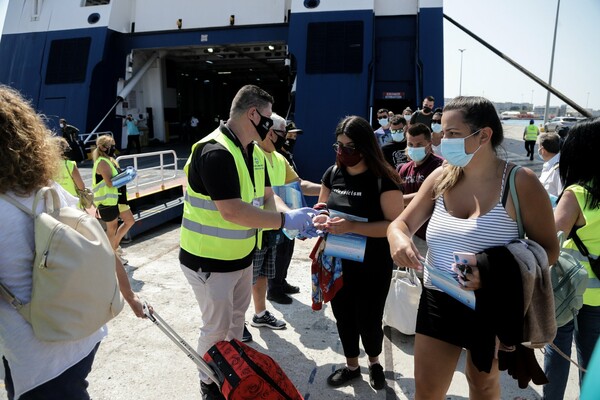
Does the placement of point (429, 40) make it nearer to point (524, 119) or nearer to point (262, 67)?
point (262, 67)

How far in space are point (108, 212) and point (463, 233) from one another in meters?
4.68

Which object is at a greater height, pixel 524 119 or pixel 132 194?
pixel 524 119

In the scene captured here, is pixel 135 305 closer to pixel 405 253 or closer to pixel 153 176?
pixel 405 253

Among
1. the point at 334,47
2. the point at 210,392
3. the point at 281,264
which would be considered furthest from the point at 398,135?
the point at 334,47

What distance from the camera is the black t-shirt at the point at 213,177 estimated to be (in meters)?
2.32

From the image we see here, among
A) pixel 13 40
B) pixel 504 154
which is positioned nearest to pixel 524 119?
pixel 13 40

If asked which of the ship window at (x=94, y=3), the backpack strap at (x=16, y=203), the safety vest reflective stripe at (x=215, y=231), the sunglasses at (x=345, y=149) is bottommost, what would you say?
the safety vest reflective stripe at (x=215, y=231)

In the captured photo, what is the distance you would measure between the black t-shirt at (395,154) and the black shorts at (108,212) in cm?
357

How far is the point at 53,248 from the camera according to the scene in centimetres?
143

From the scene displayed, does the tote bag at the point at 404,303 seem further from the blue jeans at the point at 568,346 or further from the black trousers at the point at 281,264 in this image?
the black trousers at the point at 281,264

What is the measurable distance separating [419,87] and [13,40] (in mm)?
13913

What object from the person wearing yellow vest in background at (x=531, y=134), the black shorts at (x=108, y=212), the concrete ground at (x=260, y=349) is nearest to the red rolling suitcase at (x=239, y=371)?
the concrete ground at (x=260, y=349)

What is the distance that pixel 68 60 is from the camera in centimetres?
1366

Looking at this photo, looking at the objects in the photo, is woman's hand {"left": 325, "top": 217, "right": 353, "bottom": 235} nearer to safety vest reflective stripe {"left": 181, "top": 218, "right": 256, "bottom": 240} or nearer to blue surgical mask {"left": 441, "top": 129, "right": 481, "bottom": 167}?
safety vest reflective stripe {"left": 181, "top": 218, "right": 256, "bottom": 240}
